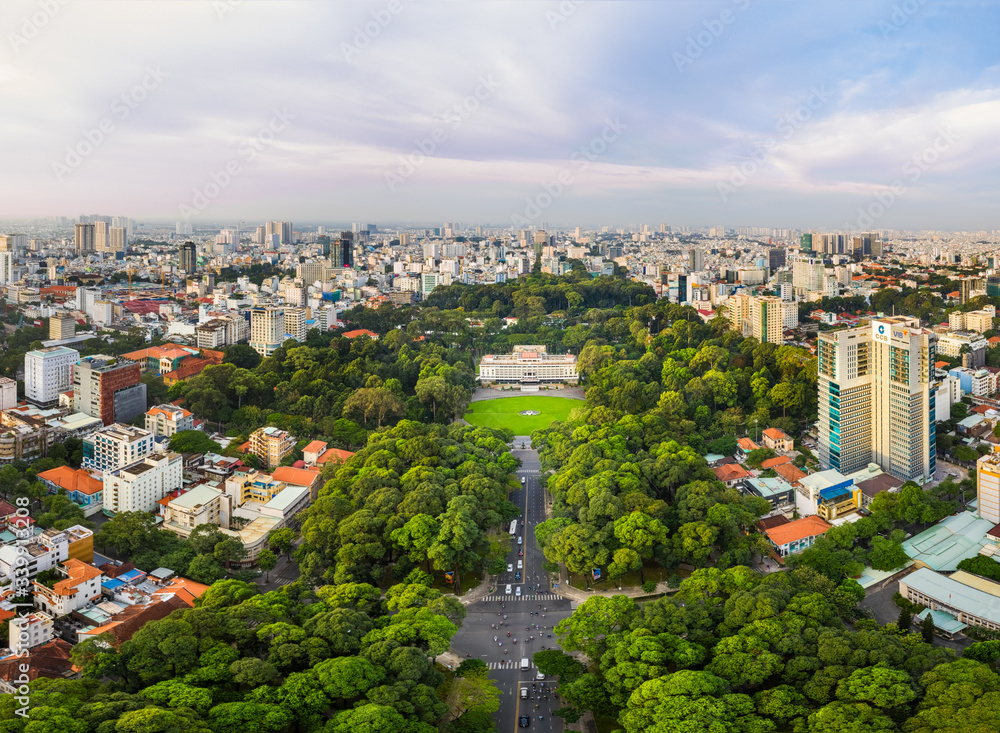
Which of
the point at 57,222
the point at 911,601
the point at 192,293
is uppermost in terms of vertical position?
the point at 57,222

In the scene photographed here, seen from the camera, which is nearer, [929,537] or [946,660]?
[946,660]

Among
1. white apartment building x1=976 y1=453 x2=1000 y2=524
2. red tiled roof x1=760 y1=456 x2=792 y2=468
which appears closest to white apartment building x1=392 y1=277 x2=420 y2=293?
red tiled roof x1=760 y1=456 x2=792 y2=468

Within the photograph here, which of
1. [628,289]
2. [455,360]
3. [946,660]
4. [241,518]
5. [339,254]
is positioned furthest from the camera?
[339,254]

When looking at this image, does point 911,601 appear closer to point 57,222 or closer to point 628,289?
point 628,289

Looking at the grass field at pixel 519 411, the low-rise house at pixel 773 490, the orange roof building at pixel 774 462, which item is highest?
the grass field at pixel 519 411

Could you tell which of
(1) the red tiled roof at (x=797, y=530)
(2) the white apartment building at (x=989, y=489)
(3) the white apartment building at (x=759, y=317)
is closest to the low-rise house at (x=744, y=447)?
(1) the red tiled roof at (x=797, y=530)

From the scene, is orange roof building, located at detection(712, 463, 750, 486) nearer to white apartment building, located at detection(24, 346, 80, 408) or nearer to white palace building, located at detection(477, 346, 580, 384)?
white palace building, located at detection(477, 346, 580, 384)

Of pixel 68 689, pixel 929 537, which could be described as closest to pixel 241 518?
pixel 68 689

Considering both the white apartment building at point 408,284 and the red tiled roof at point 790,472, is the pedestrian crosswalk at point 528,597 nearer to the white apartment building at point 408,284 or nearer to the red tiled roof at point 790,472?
the red tiled roof at point 790,472
